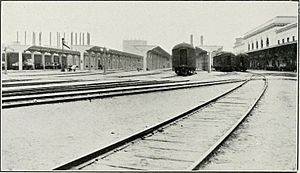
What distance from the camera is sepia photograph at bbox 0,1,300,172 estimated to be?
2.49 meters

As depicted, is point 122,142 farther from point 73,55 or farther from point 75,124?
point 73,55

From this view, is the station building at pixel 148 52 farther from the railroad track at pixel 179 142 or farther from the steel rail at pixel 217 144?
the steel rail at pixel 217 144

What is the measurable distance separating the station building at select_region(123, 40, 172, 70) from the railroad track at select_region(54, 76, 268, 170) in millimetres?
609

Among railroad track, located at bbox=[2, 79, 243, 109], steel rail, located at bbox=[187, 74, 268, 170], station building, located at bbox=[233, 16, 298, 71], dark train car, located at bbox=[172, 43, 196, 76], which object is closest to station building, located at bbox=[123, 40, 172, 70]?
dark train car, located at bbox=[172, 43, 196, 76]

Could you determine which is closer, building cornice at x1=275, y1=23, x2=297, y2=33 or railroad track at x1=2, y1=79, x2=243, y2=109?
building cornice at x1=275, y1=23, x2=297, y2=33

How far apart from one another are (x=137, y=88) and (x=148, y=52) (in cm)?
54

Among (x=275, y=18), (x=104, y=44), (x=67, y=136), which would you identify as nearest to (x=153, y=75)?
(x=104, y=44)

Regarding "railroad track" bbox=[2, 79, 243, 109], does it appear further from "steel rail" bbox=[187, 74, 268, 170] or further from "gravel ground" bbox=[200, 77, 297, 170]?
"gravel ground" bbox=[200, 77, 297, 170]

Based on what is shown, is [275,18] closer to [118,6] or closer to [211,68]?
[211,68]

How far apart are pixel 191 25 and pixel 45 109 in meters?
1.57

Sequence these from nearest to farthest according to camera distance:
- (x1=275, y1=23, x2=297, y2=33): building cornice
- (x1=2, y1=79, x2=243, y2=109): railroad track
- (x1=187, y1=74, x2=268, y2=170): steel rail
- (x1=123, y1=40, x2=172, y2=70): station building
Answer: (x1=187, y1=74, x2=268, y2=170): steel rail → (x1=275, y1=23, x2=297, y2=33): building cornice → (x1=123, y1=40, x2=172, y2=70): station building → (x1=2, y1=79, x2=243, y2=109): railroad track

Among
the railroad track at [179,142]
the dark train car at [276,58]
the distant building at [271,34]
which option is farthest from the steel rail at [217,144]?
the distant building at [271,34]

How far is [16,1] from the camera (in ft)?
8.74

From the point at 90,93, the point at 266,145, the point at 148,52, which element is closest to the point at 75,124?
the point at 90,93
